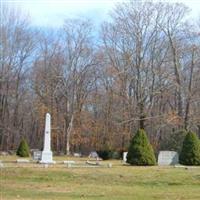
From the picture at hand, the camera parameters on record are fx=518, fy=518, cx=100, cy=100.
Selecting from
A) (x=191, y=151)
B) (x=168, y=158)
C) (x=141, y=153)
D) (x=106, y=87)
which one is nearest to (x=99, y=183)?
(x=141, y=153)

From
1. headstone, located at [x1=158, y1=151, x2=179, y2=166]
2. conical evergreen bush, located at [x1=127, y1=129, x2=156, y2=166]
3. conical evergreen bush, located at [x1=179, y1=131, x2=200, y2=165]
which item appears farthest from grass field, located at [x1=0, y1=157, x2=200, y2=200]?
headstone, located at [x1=158, y1=151, x2=179, y2=166]

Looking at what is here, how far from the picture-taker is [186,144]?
30.0 meters

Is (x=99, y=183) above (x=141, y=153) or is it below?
below

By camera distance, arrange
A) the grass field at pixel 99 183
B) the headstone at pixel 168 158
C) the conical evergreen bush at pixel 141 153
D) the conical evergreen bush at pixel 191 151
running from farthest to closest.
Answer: the headstone at pixel 168 158, the conical evergreen bush at pixel 191 151, the conical evergreen bush at pixel 141 153, the grass field at pixel 99 183

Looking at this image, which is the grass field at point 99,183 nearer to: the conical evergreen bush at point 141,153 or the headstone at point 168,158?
the conical evergreen bush at point 141,153

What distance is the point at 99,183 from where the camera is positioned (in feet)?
72.8

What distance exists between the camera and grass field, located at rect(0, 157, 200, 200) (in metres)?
17.2

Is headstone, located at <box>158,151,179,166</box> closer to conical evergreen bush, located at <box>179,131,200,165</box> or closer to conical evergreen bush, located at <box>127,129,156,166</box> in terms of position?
conical evergreen bush, located at <box>179,131,200,165</box>

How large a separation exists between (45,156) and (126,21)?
2526 centimetres

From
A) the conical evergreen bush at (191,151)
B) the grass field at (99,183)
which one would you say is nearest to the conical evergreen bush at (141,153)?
the conical evergreen bush at (191,151)

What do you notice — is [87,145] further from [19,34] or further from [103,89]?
[19,34]

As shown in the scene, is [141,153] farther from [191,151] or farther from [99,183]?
[99,183]

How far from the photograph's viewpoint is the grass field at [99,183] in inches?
679

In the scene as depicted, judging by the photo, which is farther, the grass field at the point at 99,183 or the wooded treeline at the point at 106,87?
the wooded treeline at the point at 106,87
